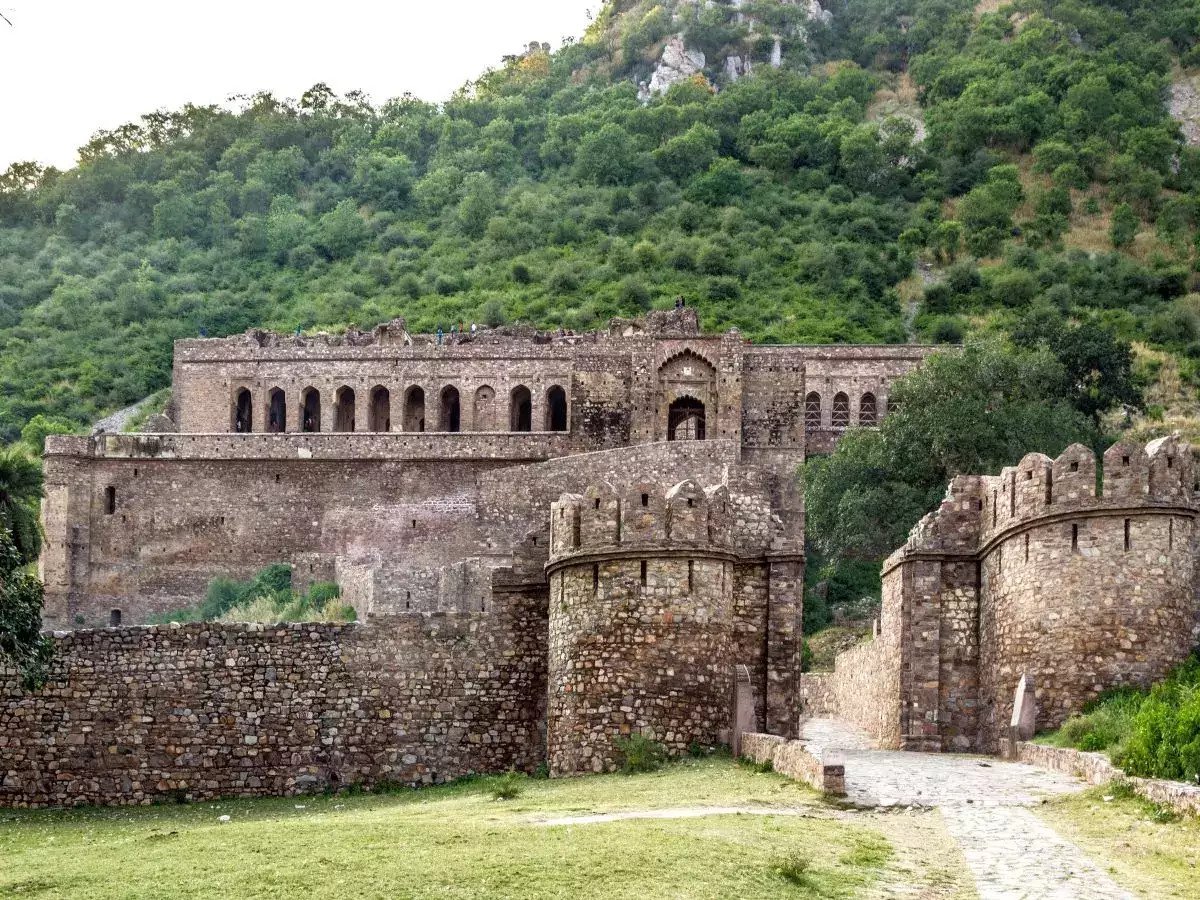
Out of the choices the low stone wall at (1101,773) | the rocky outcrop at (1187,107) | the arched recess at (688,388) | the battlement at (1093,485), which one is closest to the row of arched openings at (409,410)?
the arched recess at (688,388)

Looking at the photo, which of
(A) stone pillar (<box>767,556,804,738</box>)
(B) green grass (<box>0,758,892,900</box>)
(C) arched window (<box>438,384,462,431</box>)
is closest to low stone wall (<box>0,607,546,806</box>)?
(A) stone pillar (<box>767,556,804,738</box>)

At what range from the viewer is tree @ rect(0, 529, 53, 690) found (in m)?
26.9

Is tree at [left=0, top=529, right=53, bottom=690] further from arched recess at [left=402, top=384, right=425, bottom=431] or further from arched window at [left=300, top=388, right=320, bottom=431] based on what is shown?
arched window at [left=300, top=388, right=320, bottom=431]

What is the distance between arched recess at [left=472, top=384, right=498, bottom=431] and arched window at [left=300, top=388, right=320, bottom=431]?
5.75 meters

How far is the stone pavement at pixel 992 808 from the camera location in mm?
17578

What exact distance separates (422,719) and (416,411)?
4244 centimetres

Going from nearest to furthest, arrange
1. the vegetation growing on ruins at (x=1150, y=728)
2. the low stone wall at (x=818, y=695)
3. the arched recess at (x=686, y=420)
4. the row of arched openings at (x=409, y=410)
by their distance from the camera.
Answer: the vegetation growing on ruins at (x=1150, y=728), the low stone wall at (x=818, y=695), the arched recess at (x=686, y=420), the row of arched openings at (x=409, y=410)

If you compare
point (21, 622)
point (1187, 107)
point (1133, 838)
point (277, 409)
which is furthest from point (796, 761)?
point (1187, 107)

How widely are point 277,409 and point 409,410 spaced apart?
4798 mm

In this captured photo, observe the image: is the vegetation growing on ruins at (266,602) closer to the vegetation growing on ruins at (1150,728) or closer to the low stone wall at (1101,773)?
the low stone wall at (1101,773)

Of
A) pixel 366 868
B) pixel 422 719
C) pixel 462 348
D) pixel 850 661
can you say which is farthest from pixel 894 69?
pixel 366 868

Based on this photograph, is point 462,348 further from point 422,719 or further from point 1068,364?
point 422,719

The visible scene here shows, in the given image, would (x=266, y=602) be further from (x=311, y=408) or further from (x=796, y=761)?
(x=796, y=761)

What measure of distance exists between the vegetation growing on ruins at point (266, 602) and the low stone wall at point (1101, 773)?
82.2 ft
